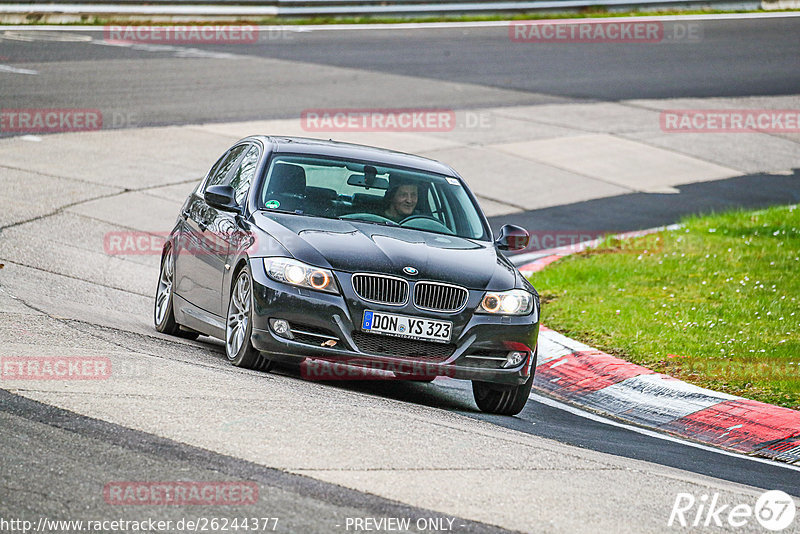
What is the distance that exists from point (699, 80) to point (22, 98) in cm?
1506

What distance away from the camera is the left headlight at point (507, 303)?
27.6ft

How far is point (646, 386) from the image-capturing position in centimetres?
961

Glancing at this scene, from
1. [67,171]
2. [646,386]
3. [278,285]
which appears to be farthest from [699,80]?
[278,285]

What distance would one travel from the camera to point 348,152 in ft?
32.3
